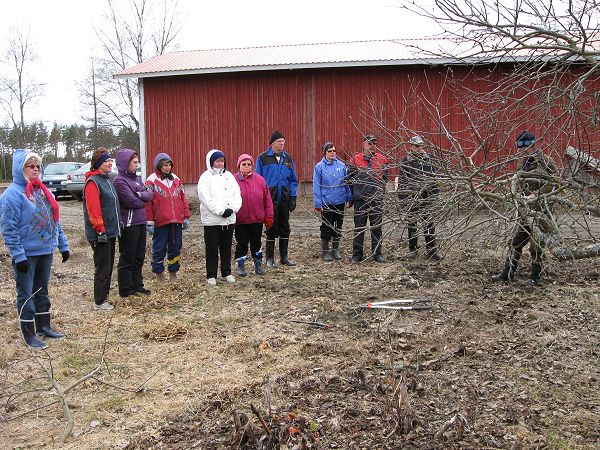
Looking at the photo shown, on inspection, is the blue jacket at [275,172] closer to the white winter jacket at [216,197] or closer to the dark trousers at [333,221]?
the dark trousers at [333,221]

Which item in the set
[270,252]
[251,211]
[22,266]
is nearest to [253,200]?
[251,211]

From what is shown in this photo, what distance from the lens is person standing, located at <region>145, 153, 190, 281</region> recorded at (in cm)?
737

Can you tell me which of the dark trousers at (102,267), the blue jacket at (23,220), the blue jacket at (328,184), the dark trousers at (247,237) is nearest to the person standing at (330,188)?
the blue jacket at (328,184)

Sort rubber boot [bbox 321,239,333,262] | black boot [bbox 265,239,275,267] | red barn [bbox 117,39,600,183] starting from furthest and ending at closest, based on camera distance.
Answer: red barn [bbox 117,39,600,183] < rubber boot [bbox 321,239,333,262] < black boot [bbox 265,239,275,267]

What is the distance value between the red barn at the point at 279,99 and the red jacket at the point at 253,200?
7183mm

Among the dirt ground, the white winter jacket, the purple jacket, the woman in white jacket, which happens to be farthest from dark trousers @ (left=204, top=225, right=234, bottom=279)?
the purple jacket

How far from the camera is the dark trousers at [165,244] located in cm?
751

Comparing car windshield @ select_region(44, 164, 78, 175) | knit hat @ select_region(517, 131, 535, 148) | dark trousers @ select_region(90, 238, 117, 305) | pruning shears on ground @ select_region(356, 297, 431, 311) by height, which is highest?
knit hat @ select_region(517, 131, 535, 148)

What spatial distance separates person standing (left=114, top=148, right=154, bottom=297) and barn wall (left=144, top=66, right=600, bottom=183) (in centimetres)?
875

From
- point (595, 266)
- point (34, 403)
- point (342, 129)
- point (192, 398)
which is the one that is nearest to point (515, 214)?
point (192, 398)

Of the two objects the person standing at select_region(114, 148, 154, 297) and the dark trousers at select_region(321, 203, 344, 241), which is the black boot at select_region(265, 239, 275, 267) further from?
the person standing at select_region(114, 148, 154, 297)

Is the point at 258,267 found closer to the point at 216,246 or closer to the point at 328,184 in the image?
the point at 216,246

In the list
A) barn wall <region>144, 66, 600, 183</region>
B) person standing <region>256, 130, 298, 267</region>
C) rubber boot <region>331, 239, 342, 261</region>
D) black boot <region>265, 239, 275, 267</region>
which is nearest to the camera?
person standing <region>256, 130, 298, 267</region>

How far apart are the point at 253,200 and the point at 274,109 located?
27.3 feet
